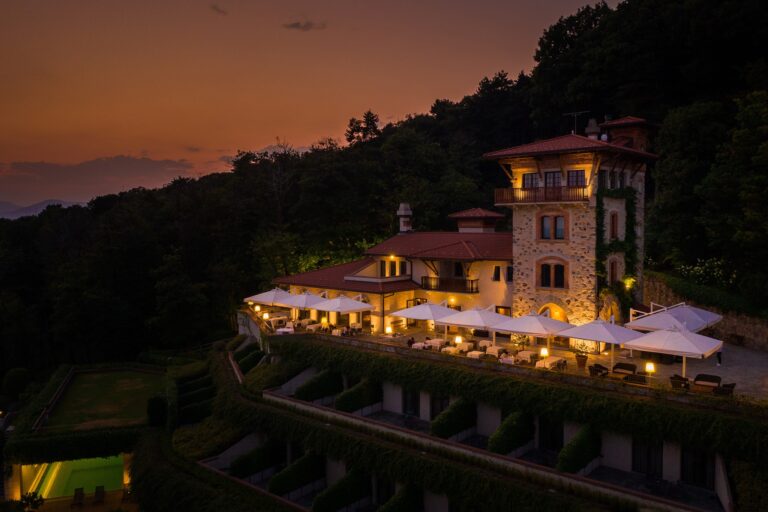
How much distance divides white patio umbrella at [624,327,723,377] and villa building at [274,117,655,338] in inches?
281

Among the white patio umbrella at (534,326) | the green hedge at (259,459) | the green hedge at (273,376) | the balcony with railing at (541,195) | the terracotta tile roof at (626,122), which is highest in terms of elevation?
the terracotta tile roof at (626,122)

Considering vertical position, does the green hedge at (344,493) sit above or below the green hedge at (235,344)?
below

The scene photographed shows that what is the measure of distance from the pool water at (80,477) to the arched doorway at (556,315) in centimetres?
2530

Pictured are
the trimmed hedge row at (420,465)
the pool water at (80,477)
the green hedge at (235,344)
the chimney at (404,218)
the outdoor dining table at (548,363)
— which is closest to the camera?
the trimmed hedge row at (420,465)

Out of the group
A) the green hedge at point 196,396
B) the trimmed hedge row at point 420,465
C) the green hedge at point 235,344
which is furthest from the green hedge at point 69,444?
the green hedge at point 235,344

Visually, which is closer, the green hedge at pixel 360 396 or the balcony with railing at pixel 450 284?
the green hedge at pixel 360 396

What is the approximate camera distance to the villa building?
2864cm

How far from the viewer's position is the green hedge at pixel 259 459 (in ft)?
81.6

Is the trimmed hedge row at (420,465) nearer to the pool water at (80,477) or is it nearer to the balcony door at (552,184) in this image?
the pool water at (80,477)

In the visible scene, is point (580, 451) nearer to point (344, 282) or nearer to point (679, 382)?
point (679, 382)

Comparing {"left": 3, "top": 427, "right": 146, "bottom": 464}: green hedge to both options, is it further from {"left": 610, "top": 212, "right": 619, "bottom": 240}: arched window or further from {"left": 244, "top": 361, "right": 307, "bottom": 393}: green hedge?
{"left": 610, "top": 212, "right": 619, "bottom": 240}: arched window

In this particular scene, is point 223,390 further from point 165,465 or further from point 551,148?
point 551,148

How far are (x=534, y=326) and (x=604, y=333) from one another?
3.23 metres

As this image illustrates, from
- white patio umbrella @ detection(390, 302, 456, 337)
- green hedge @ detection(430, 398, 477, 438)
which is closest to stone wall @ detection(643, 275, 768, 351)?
white patio umbrella @ detection(390, 302, 456, 337)
